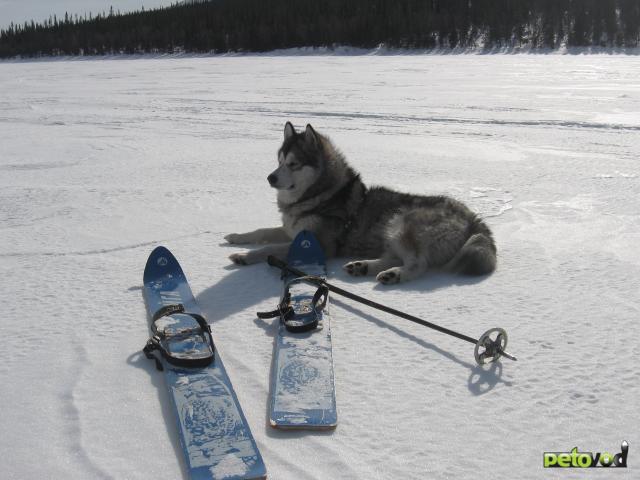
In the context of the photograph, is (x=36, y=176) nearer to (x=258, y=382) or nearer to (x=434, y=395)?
(x=258, y=382)

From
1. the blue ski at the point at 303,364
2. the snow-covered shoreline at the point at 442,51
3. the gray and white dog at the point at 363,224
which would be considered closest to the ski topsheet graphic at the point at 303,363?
the blue ski at the point at 303,364

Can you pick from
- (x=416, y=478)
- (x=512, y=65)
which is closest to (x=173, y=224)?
(x=416, y=478)

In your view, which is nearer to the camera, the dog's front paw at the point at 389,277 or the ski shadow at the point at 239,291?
the ski shadow at the point at 239,291

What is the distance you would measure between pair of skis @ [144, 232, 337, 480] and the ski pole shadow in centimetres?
2

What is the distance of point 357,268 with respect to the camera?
11.7 feet

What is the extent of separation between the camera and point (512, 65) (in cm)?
1872

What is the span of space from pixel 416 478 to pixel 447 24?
2984cm

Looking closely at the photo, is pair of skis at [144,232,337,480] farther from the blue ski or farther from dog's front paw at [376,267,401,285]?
dog's front paw at [376,267,401,285]

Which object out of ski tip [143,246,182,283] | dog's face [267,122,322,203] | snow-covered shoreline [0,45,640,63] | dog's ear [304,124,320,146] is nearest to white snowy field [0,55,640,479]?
A: ski tip [143,246,182,283]

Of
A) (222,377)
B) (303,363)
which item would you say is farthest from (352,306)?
(222,377)

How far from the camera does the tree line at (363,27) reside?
27.0 metres

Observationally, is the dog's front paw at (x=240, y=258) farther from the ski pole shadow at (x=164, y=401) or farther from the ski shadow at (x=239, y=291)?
the ski pole shadow at (x=164, y=401)

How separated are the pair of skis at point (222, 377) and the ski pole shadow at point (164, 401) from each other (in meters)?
0.02

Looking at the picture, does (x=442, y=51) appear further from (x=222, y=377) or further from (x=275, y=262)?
(x=222, y=377)
